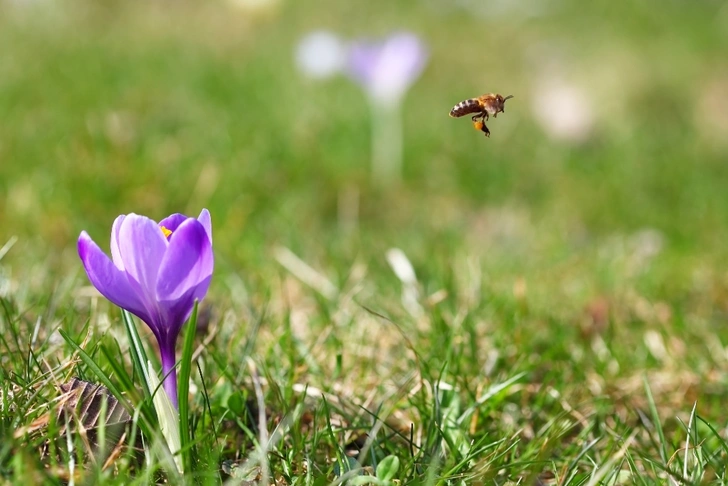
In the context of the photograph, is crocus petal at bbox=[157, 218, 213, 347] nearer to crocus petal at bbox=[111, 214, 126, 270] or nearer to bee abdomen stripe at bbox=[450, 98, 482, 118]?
crocus petal at bbox=[111, 214, 126, 270]

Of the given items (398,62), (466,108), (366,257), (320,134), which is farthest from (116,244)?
(320,134)

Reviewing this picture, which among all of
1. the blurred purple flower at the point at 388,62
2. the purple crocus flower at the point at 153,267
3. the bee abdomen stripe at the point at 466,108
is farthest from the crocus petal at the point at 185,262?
the blurred purple flower at the point at 388,62

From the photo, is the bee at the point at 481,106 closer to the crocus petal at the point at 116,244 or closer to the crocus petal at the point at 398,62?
the crocus petal at the point at 116,244

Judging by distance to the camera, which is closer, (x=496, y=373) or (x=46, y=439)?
(x=46, y=439)

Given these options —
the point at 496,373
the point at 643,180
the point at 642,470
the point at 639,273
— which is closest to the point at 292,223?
the point at 639,273

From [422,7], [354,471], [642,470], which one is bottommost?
[642,470]

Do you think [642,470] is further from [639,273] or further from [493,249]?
[493,249]

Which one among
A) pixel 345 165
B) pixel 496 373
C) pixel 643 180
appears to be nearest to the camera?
Result: pixel 496 373
